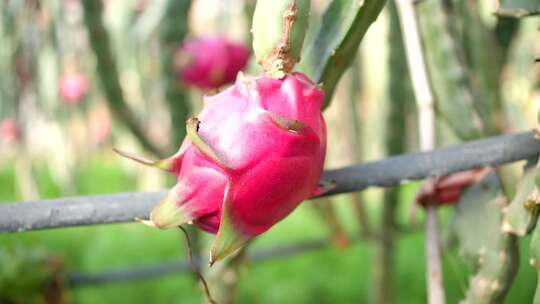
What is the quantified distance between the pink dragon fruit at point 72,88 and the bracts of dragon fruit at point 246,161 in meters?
1.91

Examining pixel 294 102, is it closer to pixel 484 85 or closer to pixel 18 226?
pixel 18 226

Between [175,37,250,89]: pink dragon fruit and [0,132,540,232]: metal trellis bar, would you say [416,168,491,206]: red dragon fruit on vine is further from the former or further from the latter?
[175,37,250,89]: pink dragon fruit

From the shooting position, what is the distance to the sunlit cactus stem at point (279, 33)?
42 centimetres

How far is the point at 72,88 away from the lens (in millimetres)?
2215

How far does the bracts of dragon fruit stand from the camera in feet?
1.21

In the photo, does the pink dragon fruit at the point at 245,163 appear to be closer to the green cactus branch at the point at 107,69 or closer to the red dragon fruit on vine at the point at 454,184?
the red dragon fruit on vine at the point at 454,184

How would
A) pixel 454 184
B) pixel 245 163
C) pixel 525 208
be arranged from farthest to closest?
pixel 454 184 → pixel 525 208 → pixel 245 163

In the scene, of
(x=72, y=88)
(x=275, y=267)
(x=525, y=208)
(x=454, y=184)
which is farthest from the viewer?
(x=72, y=88)

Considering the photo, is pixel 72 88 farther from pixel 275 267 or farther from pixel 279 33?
pixel 279 33

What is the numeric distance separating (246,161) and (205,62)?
2.68 feet

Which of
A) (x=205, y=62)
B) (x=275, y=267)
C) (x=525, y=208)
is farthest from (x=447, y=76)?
(x=275, y=267)

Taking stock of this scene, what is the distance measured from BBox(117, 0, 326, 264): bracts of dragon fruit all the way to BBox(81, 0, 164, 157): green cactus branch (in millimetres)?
801

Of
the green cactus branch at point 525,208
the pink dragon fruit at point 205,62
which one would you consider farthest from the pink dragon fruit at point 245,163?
the pink dragon fruit at point 205,62

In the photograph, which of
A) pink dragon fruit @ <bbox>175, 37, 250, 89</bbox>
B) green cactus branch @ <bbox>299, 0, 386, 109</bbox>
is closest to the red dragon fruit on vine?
green cactus branch @ <bbox>299, 0, 386, 109</bbox>
